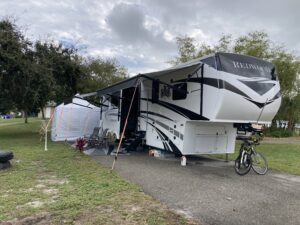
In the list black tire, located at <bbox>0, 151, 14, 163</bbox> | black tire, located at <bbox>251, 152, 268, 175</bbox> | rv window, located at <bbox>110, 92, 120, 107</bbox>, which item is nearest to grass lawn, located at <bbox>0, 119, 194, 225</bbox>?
black tire, located at <bbox>0, 151, 14, 163</bbox>

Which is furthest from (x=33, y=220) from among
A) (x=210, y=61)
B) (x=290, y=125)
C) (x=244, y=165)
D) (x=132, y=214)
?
(x=290, y=125)

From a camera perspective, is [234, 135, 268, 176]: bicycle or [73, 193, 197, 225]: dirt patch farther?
[234, 135, 268, 176]: bicycle

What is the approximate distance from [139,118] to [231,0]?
17.3 ft

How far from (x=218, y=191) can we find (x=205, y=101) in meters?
2.45

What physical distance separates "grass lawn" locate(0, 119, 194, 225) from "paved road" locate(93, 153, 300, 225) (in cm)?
42

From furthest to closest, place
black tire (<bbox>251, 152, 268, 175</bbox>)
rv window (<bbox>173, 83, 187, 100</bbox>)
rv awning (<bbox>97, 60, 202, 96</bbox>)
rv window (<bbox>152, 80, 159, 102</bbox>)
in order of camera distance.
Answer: rv window (<bbox>152, 80, 159, 102</bbox>) < rv window (<bbox>173, 83, 187, 100</bbox>) < rv awning (<bbox>97, 60, 202, 96</bbox>) < black tire (<bbox>251, 152, 268, 175</bbox>)

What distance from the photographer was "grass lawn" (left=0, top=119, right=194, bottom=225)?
387 centimetres

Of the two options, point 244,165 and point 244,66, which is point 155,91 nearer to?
point 244,66

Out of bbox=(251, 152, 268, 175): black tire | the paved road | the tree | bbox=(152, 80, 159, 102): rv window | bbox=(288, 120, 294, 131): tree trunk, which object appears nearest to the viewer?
the paved road

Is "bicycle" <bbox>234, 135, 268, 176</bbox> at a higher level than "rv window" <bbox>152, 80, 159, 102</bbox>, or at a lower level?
lower

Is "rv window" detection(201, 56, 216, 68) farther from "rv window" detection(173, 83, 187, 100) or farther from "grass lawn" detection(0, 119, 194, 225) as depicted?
"grass lawn" detection(0, 119, 194, 225)

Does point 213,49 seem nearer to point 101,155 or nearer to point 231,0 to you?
point 231,0

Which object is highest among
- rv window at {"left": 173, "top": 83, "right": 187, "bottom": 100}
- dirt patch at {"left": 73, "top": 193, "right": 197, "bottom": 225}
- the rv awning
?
the rv awning

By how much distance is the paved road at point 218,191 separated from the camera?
4148 mm
